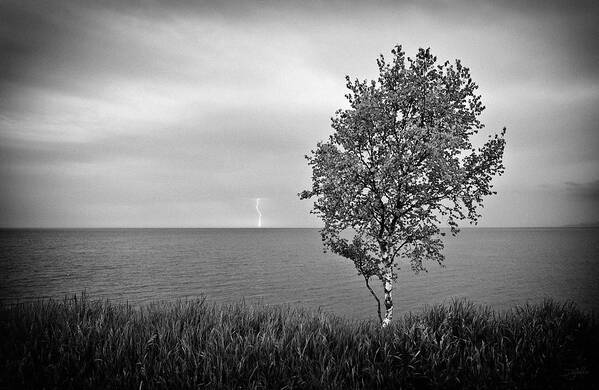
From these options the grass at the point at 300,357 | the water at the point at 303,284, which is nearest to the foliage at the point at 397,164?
the grass at the point at 300,357

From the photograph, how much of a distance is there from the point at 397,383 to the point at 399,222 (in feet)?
30.3

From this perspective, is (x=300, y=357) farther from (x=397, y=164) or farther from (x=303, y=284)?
(x=303, y=284)

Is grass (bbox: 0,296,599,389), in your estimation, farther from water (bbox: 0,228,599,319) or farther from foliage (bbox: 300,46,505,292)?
water (bbox: 0,228,599,319)

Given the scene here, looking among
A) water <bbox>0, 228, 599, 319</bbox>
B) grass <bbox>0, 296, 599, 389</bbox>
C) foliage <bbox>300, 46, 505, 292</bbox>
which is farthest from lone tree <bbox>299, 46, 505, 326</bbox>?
water <bbox>0, 228, 599, 319</bbox>

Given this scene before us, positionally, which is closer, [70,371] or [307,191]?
[70,371]

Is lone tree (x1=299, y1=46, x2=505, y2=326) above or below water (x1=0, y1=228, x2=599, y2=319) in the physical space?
above

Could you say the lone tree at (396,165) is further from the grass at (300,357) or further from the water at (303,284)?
the water at (303,284)

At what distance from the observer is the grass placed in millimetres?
6848

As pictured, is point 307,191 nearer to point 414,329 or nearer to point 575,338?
point 414,329

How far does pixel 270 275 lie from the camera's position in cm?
5903

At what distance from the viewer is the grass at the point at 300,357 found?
6.85 m

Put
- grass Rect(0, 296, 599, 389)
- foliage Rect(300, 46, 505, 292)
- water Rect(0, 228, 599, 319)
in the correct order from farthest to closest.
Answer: water Rect(0, 228, 599, 319) → foliage Rect(300, 46, 505, 292) → grass Rect(0, 296, 599, 389)

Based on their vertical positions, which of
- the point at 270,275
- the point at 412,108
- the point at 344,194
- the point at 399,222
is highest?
the point at 412,108

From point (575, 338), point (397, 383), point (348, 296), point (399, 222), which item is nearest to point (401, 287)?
point (348, 296)
